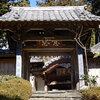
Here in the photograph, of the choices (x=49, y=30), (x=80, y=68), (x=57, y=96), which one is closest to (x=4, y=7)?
(x=49, y=30)

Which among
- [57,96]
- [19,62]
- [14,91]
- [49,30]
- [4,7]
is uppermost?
[4,7]

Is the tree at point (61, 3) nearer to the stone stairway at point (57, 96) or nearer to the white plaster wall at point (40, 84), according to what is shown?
the white plaster wall at point (40, 84)

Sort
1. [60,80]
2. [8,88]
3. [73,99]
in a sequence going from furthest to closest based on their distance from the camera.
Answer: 1. [60,80]
2. [73,99]
3. [8,88]

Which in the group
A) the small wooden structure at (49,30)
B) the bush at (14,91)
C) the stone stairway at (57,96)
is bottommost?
the stone stairway at (57,96)

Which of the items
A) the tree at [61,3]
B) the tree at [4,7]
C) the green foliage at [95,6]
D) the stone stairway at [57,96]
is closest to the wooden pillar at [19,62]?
the stone stairway at [57,96]

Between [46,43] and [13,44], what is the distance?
8.38 ft

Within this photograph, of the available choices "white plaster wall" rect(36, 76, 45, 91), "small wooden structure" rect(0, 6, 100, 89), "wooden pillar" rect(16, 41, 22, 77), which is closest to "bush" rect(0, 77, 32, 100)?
"wooden pillar" rect(16, 41, 22, 77)

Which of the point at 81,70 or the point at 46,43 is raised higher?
the point at 46,43

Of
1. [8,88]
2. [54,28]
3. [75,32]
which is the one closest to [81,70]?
[75,32]

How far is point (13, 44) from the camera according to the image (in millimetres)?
11055

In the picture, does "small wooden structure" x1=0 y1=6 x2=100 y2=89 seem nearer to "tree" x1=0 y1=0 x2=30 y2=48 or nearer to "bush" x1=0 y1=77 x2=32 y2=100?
"bush" x1=0 y1=77 x2=32 y2=100

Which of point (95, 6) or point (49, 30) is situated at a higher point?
point (95, 6)

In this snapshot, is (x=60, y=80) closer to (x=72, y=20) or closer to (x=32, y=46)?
(x=32, y=46)

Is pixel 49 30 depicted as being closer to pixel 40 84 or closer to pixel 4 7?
pixel 4 7
